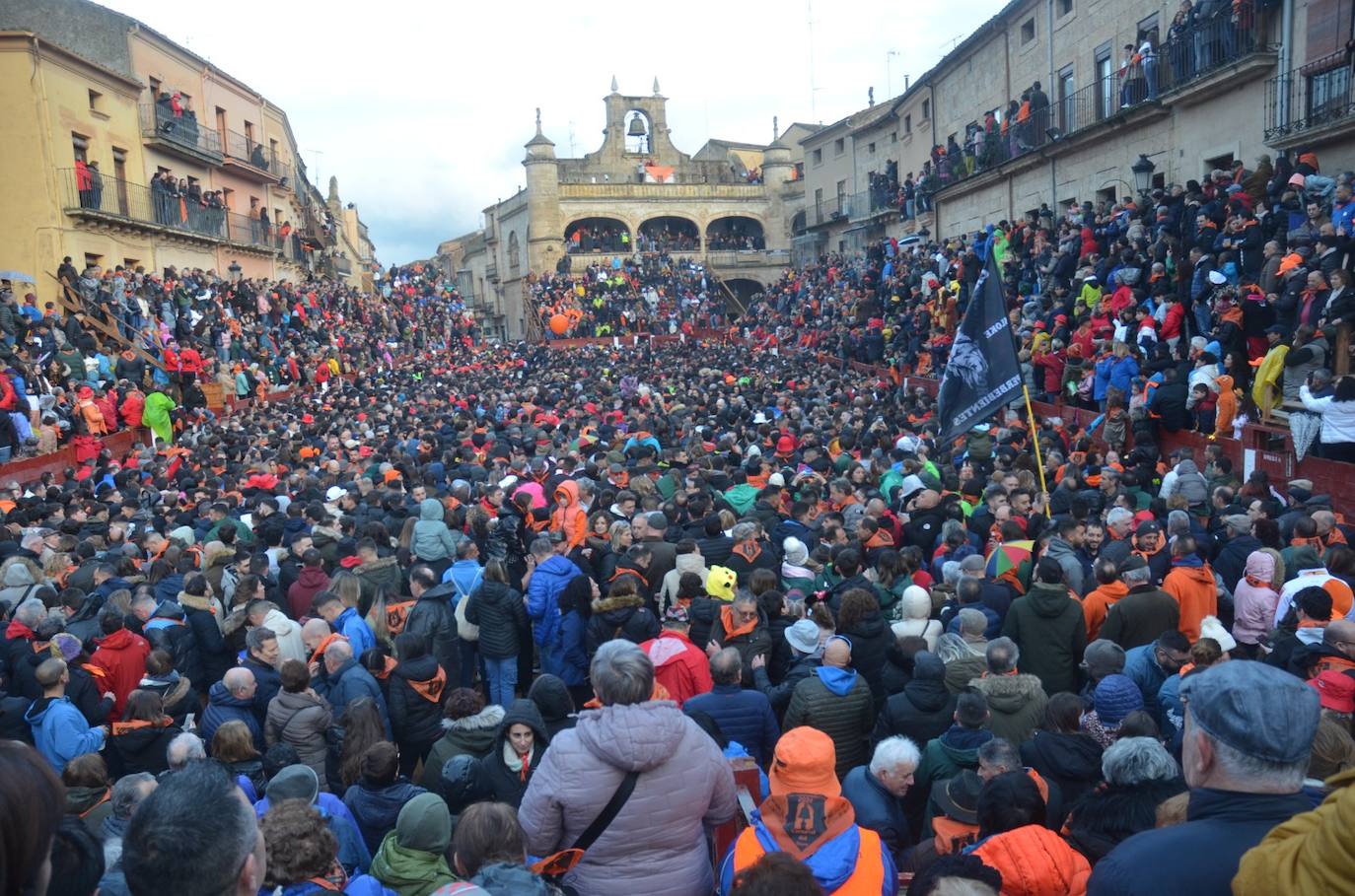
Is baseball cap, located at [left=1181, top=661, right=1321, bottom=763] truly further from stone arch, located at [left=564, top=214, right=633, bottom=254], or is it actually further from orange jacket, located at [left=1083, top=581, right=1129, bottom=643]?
stone arch, located at [left=564, top=214, right=633, bottom=254]

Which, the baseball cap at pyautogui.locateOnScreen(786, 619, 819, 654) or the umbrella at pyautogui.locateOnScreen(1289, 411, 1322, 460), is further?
the umbrella at pyautogui.locateOnScreen(1289, 411, 1322, 460)

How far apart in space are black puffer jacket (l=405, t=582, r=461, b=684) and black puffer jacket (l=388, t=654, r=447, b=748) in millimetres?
1222

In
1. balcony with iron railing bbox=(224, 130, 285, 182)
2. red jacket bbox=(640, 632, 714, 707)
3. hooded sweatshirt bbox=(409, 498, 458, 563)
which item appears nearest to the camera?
red jacket bbox=(640, 632, 714, 707)

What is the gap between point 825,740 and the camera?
3.65m

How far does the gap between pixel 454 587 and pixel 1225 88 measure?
1816 centimetres

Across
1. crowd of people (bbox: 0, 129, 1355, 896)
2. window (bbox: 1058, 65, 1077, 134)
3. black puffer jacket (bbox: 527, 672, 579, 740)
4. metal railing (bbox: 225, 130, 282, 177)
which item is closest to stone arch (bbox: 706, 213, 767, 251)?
metal railing (bbox: 225, 130, 282, 177)

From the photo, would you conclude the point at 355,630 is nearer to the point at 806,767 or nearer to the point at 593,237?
the point at 806,767

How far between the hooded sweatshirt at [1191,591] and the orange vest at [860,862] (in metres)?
3.82

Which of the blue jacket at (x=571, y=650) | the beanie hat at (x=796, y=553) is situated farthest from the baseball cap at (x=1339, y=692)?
the blue jacket at (x=571, y=650)

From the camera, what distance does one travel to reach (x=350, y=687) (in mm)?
5754

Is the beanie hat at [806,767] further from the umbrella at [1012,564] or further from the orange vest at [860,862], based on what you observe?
the umbrella at [1012,564]

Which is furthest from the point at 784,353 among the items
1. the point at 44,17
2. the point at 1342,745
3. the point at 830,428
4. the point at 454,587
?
the point at 1342,745

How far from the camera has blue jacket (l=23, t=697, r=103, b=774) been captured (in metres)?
5.36

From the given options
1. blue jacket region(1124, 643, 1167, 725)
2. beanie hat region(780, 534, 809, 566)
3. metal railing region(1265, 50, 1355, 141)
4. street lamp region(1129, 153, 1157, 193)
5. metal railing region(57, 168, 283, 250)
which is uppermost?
metal railing region(57, 168, 283, 250)
